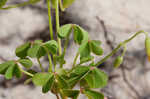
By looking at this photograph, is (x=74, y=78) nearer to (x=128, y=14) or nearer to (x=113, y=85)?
(x=113, y=85)

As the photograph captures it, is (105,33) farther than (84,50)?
Yes

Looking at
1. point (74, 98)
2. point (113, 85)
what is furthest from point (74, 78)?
point (113, 85)

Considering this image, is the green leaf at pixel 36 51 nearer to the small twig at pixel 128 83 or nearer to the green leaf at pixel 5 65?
the green leaf at pixel 5 65

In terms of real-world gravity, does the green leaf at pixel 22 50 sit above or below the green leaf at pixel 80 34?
below

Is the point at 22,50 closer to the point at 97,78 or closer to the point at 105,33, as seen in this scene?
the point at 97,78

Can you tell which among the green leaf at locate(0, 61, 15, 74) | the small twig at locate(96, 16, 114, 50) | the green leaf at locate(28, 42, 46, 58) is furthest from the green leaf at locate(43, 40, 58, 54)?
the small twig at locate(96, 16, 114, 50)

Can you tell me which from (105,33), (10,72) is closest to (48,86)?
(10,72)

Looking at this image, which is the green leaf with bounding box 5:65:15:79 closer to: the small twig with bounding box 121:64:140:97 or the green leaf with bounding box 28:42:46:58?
the green leaf with bounding box 28:42:46:58

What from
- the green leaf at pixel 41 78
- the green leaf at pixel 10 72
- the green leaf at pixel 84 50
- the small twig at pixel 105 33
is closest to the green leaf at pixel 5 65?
the green leaf at pixel 10 72
